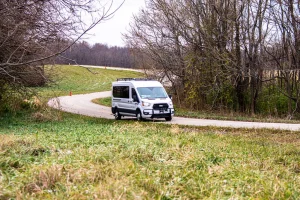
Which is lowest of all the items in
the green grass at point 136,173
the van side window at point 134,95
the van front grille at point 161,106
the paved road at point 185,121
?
the green grass at point 136,173

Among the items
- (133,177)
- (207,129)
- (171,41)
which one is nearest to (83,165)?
(133,177)

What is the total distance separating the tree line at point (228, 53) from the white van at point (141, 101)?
7.21 metres

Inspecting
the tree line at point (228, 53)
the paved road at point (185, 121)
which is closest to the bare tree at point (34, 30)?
the paved road at point (185, 121)

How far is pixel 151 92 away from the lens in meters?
22.0

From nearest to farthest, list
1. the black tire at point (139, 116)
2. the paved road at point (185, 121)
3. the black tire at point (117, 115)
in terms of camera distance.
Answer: the paved road at point (185, 121), the black tire at point (139, 116), the black tire at point (117, 115)

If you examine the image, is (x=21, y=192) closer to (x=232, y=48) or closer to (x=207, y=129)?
(x=207, y=129)

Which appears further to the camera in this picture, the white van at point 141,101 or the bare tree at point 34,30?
the white van at point 141,101

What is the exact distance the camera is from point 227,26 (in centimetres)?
2736

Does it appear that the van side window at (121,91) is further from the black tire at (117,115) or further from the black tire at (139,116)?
the black tire at (139,116)

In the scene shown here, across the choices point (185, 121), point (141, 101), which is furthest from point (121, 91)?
point (185, 121)

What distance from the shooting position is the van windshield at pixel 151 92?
2167cm

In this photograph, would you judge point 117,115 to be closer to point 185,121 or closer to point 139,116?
point 139,116

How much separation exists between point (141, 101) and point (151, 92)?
3.75 feet

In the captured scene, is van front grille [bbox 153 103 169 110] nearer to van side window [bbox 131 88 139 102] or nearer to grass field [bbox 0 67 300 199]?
van side window [bbox 131 88 139 102]
